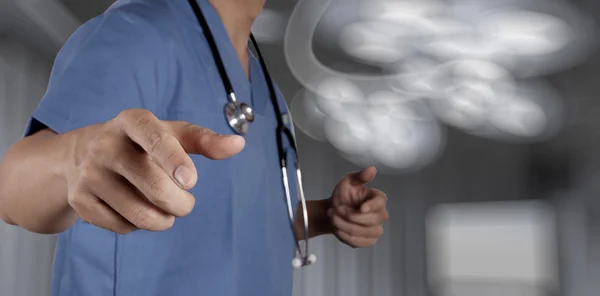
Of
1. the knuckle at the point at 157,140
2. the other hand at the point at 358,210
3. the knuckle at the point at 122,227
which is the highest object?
the knuckle at the point at 157,140

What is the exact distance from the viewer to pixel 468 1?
80.4 inches

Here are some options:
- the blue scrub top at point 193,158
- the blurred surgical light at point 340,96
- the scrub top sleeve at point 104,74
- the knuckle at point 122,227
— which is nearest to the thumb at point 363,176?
the blue scrub top at point 193,158

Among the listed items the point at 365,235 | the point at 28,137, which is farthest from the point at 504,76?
the point at 28,137

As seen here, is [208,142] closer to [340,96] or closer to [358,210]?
[358,210]

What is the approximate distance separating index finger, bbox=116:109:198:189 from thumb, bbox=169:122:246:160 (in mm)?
12

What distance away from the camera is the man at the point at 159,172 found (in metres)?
0.25

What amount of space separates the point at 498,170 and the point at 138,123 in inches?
116

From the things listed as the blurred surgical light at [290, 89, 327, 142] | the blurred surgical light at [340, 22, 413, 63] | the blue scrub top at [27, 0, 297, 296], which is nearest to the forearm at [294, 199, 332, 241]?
the blue scrub top at [27, 0, 297, 296]

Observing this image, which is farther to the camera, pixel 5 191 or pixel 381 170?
pixel 381 170

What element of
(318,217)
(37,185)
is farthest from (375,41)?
(37,185)

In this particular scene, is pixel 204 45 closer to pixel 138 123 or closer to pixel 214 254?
pixel 214 254

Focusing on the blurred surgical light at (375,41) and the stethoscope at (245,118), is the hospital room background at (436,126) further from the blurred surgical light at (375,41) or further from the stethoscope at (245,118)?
the stethoscope at (245,118)

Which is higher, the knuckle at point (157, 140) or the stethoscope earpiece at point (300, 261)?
the knuckle at point (157, 140)

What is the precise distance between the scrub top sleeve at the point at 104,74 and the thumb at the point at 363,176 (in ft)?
0.90
